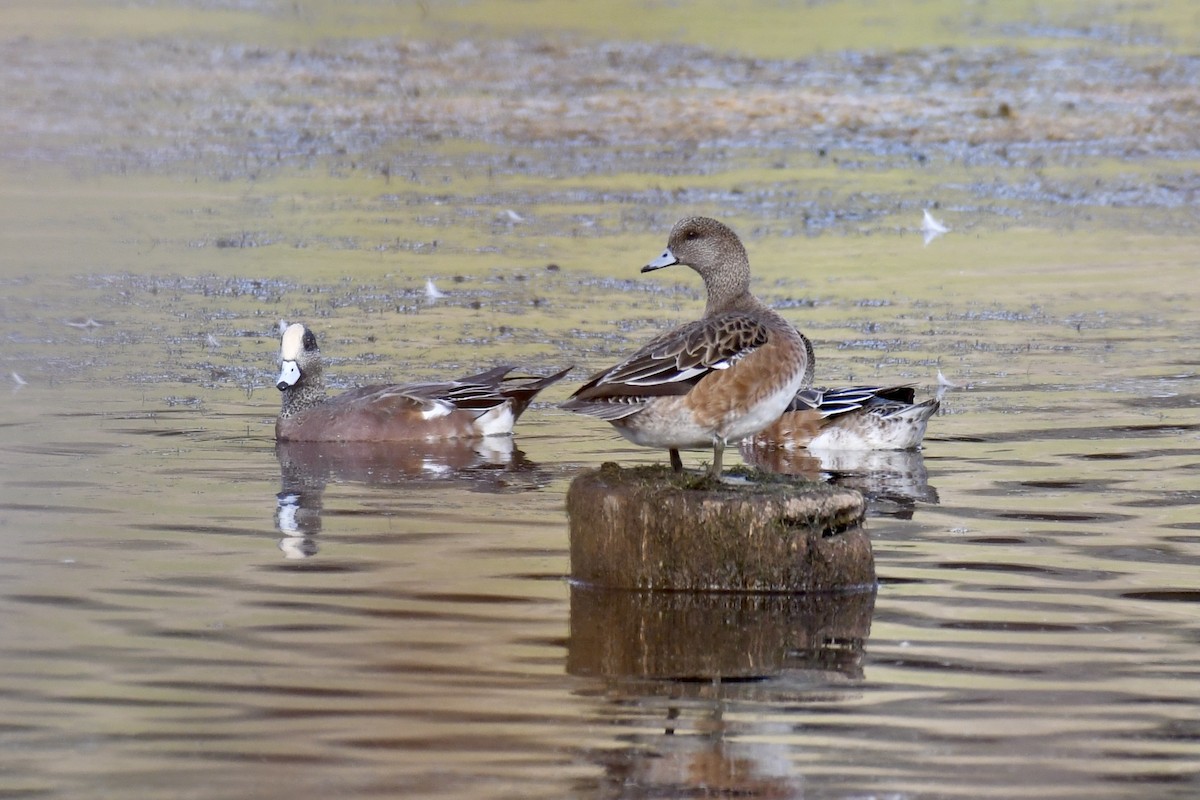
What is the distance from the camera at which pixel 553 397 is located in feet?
41.4

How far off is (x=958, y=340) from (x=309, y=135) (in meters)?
10.5

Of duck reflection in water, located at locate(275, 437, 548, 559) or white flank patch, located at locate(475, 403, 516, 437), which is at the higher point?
white flank patch, located at locate(475, 403, 516, 437)

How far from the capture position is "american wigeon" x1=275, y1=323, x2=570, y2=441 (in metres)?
11.4

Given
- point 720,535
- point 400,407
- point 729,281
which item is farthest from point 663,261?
point 400,407

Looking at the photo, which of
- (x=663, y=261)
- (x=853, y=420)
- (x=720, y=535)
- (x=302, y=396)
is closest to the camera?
(x=720, y=535)

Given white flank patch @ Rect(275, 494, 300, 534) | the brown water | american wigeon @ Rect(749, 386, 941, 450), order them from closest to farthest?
the brown water, white flank patch @ Rect(275, 494, 300, 534), american wigeon @ Rect(749, 386, 941, 450)

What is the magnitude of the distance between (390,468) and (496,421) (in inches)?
45.0

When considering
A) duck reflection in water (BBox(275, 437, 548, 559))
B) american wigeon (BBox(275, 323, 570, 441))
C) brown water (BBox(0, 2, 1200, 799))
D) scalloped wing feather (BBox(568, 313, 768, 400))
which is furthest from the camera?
american wigeon (BBox(275, 323, 570, 441))

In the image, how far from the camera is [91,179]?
66.2 feet

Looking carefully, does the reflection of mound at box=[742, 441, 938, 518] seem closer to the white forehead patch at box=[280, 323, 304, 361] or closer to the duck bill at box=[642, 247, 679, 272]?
the duck bill at box=[642, 247, 679, 272]

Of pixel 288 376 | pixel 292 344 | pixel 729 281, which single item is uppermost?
pixel 729 281

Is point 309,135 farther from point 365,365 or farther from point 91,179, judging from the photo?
point 365,365

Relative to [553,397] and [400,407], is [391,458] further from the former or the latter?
[553,397]

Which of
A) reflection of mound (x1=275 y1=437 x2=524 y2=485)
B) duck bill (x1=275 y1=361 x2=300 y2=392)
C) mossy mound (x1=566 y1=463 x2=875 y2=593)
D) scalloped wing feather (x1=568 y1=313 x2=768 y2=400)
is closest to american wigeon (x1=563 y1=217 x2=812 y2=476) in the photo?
scalloped wing feather (x1=568 y1=313 x2=768 y2=400)
